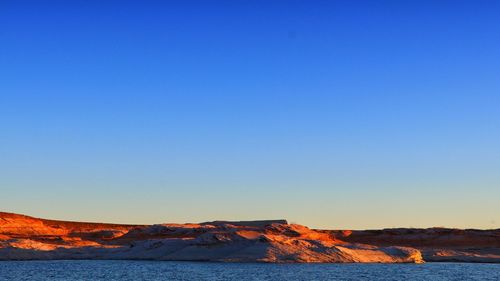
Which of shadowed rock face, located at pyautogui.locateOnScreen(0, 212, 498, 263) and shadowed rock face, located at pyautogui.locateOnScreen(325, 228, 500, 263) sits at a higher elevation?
shadowed rock face, located at pyautogui.locateOnScreen(325, 228, 500, 263)

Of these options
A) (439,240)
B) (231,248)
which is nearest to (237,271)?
(231,248)

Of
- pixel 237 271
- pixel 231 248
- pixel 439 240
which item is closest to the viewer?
pixel 237 271

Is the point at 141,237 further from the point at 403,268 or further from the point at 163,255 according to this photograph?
the point at 403,268

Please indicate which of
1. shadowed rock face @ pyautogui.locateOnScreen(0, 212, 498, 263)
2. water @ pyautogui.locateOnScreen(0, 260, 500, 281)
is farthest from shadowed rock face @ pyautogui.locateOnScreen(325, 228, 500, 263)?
water @ pyautogui.locateOnScreen(0, 260, 500, 281)

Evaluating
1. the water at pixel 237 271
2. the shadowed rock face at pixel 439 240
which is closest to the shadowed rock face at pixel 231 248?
the shadowed rock face at pixel 439 240

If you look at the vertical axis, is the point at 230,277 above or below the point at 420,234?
below

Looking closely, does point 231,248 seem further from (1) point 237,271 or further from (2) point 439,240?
(2) point 439,240

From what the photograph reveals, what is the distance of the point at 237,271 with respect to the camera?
232ft

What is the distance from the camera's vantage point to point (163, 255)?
300 ft

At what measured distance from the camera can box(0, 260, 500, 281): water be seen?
6606 centimetres

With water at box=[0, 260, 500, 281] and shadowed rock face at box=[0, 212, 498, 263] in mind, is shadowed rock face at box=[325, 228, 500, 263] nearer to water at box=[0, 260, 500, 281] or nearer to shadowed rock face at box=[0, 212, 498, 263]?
shadowed rock face at box=[0, 212, 498, 263]

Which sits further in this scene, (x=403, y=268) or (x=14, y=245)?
(x=14, y=245)

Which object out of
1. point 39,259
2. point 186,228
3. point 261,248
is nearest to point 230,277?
point 261,248

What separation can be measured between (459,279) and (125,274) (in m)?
31.1
